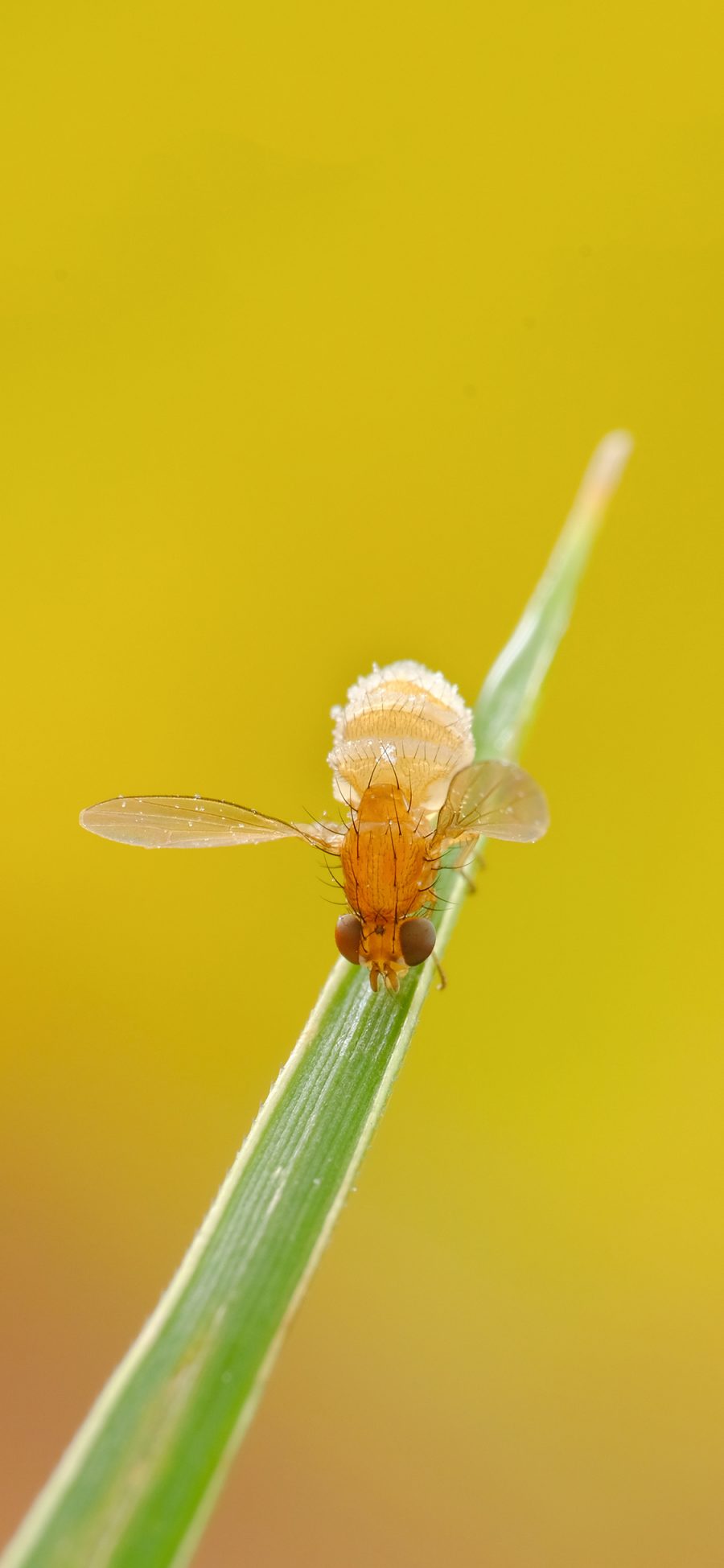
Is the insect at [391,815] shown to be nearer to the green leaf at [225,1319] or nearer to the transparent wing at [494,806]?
the transparent wing at [494,806]

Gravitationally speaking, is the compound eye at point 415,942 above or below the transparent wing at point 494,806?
below

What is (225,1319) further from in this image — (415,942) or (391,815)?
(391,815)

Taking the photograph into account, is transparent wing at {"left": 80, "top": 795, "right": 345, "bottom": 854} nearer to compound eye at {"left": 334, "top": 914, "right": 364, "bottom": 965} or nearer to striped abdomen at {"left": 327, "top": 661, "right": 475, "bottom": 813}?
striped abdomen at {"left": 327, "top": 661, "right": 475, "bottom": 813}

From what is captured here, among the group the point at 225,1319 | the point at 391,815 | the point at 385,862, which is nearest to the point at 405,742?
the point at 391,815

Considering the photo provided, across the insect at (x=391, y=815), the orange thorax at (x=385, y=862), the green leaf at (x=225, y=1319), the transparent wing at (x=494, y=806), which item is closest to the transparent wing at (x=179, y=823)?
the insect at (x=391, y=815)

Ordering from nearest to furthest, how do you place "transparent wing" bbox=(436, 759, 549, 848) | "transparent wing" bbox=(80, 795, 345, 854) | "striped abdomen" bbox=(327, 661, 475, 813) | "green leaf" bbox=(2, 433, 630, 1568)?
1. "green leaf" bbox=(2, 433, 630, 1568)
2. "transparent wing" bbox=(436, 759, 549, 848)
3. "transparent wing" bbox=(80, 795, 345, 854)
4. "striped abdomen" bbox=(327, 661, 475, 813)

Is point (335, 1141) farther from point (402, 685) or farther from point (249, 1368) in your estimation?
point (402, 685)

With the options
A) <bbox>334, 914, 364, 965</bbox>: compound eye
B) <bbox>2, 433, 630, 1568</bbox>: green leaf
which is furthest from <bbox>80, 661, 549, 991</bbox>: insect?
<bbox>2, 433, 630, 1568</bbox>: green leaf
